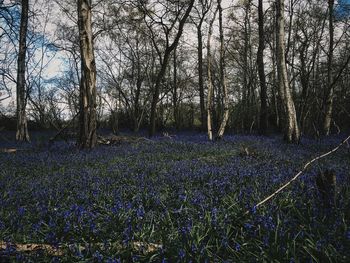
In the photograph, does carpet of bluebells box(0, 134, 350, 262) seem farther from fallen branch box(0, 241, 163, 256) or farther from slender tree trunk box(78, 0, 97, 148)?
slender tree trunk box(78, 0, 97, 148)

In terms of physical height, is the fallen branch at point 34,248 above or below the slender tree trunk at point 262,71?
below

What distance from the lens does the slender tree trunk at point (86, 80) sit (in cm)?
1124

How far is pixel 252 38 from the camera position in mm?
31609

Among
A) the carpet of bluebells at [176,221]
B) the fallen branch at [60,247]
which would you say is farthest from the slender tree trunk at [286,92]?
the fallen branch at [60,247]

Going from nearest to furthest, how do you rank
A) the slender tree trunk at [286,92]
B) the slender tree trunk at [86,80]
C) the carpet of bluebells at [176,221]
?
the carpet of bluebells at [176,221] → the slender tree trunk at [86,80] → the slender tree trunk at [286,92]

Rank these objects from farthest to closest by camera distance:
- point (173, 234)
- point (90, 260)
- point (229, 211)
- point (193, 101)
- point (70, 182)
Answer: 1. point (193, 101)
2. point (70, 182)
3. point (229, 211)
4. point (173, 234)
5. point (90, 260)

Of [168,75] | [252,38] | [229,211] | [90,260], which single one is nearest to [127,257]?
[90,260]

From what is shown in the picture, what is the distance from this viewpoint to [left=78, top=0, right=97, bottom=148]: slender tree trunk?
1124 cm

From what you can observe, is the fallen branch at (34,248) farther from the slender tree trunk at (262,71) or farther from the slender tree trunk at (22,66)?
the slender tree trunk at (262,71)

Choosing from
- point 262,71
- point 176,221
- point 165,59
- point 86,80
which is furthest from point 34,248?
point 262,71

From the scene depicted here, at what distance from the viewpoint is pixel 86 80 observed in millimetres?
11266

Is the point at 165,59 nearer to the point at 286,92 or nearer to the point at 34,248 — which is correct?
the point at 286,92

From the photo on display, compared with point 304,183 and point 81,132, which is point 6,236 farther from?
point 81,132

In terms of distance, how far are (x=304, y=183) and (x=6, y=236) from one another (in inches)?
168
